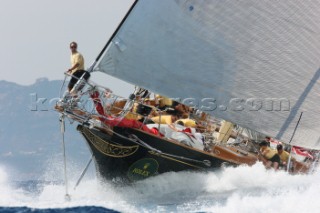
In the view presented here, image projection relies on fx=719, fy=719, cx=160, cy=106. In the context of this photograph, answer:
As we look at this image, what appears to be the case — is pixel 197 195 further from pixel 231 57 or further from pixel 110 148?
pixel 231 57

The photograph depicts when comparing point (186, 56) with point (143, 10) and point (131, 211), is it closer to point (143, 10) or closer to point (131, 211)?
point (143, 10)

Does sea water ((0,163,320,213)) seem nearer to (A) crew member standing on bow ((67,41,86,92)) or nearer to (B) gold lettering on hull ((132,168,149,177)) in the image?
(B) gold lettering on hull ((132,168,149,177))

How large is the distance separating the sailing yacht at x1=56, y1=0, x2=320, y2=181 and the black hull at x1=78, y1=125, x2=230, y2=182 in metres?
0.02

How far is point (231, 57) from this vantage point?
1495cm

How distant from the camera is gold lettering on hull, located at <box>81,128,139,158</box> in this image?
15.5 m

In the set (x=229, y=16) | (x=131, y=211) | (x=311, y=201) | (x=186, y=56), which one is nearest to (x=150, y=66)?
(x=186, y=56)

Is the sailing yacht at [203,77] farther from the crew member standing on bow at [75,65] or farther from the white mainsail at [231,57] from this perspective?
the crew member standing on bow at [75,65]

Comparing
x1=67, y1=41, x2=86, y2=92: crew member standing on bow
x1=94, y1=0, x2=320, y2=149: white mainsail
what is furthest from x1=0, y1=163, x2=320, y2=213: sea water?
x1=67, y1=41, x2=86, y2=92: crew member standing on bow

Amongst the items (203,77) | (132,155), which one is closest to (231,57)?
(203,77)

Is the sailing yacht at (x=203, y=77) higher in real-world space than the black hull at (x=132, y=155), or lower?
higher

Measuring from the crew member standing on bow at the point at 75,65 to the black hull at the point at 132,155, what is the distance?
1283 mm

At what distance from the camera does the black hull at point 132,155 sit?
50.9 ft

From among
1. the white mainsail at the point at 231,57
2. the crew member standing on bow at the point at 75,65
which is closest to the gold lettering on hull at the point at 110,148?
the crew member standing on bow at the point at 75,65

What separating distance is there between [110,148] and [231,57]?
326 centimetres
